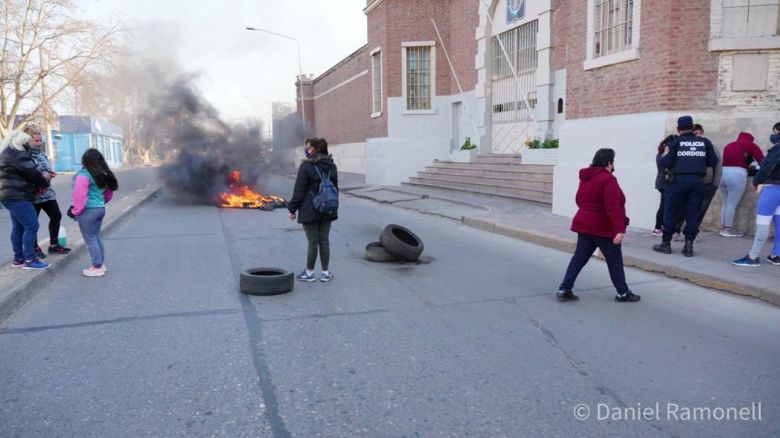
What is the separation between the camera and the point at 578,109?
1105 centimetres

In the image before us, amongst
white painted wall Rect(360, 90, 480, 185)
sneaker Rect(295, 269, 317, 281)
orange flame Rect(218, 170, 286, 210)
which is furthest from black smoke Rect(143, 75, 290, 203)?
sneaker Rect(295, 269, 317, 281)

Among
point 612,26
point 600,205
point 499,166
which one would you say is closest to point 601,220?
point 600,205

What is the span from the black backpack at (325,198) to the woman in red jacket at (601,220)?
8.72 feet

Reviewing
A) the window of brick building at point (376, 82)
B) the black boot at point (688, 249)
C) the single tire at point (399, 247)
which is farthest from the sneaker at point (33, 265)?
the window of brick building at point (376, 82)

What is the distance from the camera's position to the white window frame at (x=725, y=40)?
8.63 meters

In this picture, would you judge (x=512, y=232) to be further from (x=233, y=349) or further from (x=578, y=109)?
(x=233, y=349)

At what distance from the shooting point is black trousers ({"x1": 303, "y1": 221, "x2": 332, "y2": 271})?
6.37 m

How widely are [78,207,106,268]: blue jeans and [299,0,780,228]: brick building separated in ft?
27.9

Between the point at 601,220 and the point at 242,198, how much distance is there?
12.2 m

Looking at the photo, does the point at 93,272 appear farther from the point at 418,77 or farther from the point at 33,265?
the point at 418,77

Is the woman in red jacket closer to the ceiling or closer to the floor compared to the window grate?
closer to the floor

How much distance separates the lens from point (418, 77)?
2117 cm

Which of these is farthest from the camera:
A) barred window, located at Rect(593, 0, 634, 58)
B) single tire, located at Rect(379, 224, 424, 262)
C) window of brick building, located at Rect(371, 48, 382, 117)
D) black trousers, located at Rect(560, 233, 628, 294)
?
A: window of brick building, located at Rect(371, 48, 382, 117)

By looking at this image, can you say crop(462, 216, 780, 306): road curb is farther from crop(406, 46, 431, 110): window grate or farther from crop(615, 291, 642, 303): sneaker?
crop(406, 46, 431, 110): window grate
